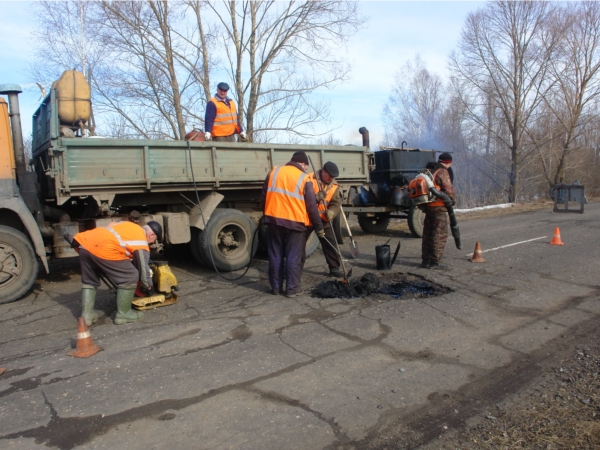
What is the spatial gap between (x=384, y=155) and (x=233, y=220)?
490 centimetres

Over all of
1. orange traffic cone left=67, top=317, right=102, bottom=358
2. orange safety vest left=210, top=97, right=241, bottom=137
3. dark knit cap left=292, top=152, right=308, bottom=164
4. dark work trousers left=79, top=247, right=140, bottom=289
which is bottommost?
orange traffic cone left=67, top=317, right=102, bottom=358

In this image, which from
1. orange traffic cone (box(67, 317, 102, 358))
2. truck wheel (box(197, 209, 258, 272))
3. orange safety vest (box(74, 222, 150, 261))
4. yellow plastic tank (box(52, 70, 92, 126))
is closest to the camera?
orange traffic cone (box(67, 317, 102, 358))

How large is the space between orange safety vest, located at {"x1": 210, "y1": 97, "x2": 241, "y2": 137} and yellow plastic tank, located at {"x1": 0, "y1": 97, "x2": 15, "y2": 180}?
3162 millimetres

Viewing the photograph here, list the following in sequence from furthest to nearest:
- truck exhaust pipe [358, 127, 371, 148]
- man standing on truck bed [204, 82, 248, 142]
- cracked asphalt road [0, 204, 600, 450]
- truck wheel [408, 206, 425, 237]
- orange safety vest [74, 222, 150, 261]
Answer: truck wheel [408, 206, 425, 237], truck exhaust pipe [358, 127, 371, 148], man standing on truck bed [204, 82, 248, 142], orange safety vest [74, 222, 150, 261], cracked asphalt road [0, 204, 600, 450]

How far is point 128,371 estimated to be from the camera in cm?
395

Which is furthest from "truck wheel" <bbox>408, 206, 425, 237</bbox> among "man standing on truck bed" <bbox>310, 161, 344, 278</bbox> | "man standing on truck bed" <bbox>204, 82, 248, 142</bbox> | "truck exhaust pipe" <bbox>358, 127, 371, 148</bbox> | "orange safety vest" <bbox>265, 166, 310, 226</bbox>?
"orange safety vest" <bbox>265, 166, 310, 226</bbox>

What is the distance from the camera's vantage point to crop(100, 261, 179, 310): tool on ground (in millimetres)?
5512

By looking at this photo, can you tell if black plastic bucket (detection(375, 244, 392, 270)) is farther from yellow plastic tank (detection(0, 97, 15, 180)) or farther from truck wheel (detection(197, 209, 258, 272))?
yellow plastic tank (detection(0, 97, 15, 180))

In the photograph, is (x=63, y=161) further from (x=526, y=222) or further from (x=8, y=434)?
(x=526, y=222)

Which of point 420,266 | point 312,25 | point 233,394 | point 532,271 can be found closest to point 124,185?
point 233,394

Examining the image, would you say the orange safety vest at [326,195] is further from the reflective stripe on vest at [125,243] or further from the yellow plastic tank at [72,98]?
the yellow plastic tank at [72,98]

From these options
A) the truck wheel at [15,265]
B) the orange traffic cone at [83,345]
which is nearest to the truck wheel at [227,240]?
the truck wheel at [15,265]

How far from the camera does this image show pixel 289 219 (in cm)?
598

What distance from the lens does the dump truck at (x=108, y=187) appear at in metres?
6.17
